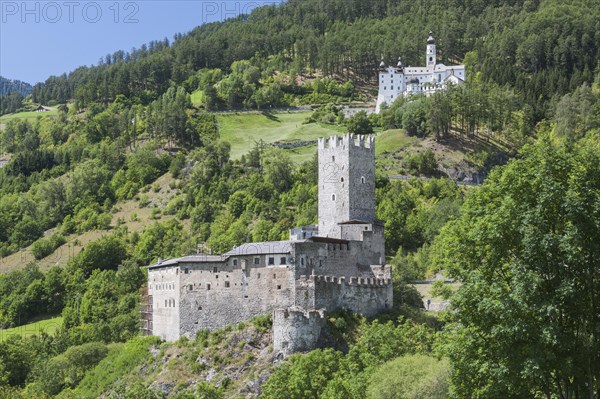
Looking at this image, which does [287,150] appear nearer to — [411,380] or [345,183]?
[345,183]

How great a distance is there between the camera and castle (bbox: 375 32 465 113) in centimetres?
16750

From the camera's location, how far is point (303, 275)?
6769 centimetres

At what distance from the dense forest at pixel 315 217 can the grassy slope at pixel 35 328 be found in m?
1.30

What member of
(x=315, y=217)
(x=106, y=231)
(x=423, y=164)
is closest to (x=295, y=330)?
(x=315, y=217)

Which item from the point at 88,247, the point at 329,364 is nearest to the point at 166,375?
the point at 329,364

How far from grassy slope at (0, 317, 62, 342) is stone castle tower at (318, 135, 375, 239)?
4180 cm

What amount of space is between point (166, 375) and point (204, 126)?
99.8m

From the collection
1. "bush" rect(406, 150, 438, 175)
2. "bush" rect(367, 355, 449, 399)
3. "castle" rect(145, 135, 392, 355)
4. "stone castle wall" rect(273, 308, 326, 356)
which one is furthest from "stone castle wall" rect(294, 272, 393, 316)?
"bush" rect(406, 150, 438, 175)

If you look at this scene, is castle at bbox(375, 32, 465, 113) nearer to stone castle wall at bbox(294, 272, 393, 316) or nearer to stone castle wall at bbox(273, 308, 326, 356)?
stone castle wall at bbox(294, 272, 393, 316)

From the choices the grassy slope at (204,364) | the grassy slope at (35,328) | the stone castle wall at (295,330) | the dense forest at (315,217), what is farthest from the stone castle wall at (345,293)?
the grassy slope at (35,328)

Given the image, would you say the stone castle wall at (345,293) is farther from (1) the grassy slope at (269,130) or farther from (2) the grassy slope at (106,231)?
(1) the grassy slope at (269,130)

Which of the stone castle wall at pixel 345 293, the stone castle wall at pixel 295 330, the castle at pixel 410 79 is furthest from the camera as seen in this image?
the castle at pixel 410 79

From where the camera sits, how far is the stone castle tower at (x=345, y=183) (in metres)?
77.0

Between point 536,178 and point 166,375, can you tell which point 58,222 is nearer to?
point 166,375
